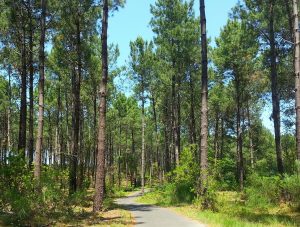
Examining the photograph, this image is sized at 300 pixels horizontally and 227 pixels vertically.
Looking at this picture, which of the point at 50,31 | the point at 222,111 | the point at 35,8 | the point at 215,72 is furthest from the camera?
the point at 222,111

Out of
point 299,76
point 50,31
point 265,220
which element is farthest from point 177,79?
point 265,220

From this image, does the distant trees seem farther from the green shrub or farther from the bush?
the green shrub

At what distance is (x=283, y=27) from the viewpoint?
84.7 feet

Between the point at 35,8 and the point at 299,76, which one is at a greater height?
the point at 35,8

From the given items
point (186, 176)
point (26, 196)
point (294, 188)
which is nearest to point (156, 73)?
point (186, 176)

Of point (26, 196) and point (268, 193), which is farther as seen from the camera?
point (268, 193)

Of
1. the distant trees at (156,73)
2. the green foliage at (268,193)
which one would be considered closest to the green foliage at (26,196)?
the distant trees at (156,73)

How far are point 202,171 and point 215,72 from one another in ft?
70.6

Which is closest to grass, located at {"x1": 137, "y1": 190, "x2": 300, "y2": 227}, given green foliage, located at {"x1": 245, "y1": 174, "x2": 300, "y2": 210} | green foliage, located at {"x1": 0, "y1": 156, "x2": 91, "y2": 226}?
green foliage, located at {"x1": 245, "y1": 174, "x2": 300, "y2": 210}


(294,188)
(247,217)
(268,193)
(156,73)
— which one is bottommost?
(247,217)

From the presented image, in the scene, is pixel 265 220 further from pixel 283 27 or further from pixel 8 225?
pixel 283 27

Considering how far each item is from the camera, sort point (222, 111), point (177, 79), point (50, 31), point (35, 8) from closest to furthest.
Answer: point (35, 8), point (50, 31), point (177, 79), point (222, 111)

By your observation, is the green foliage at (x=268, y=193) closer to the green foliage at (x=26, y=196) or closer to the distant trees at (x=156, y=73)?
the distant trees at (x=156, y=73)

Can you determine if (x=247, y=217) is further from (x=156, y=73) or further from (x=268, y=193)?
(x=156, y=73)
